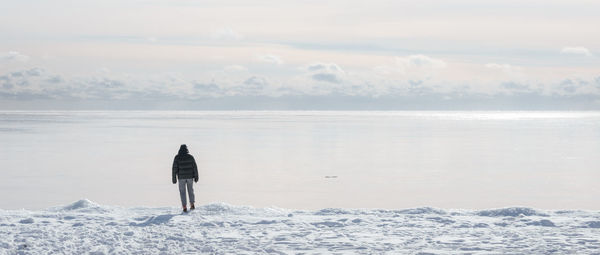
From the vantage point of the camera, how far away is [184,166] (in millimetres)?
14805

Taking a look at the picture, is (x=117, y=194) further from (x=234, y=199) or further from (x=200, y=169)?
(x=200, y=169)

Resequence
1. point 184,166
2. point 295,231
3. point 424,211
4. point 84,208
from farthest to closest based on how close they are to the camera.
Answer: point 84,208 < point 184,166 < point 424,211 < point 295,231

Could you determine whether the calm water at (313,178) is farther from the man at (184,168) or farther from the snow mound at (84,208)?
the man at (184,168)

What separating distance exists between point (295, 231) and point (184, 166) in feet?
12.0

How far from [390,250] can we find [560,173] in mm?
24290

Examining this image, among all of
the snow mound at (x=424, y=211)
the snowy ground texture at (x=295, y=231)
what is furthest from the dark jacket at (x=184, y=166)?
the snow mound at (x=424, y=211)

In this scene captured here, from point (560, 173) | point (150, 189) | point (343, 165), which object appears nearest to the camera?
point (150, 189)

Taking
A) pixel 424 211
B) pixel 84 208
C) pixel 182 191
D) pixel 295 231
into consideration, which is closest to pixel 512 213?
pixel 424 211

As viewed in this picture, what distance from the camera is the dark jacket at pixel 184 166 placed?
48.4 feet

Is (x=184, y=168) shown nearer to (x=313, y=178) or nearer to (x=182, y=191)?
(x=182, y=191)

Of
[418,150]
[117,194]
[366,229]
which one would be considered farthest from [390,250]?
[418,150]

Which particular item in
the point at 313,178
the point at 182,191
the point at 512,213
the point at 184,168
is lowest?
the point at 512,213

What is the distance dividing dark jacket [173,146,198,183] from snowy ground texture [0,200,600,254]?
91 centimetres

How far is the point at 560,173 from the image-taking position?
1268 inches
